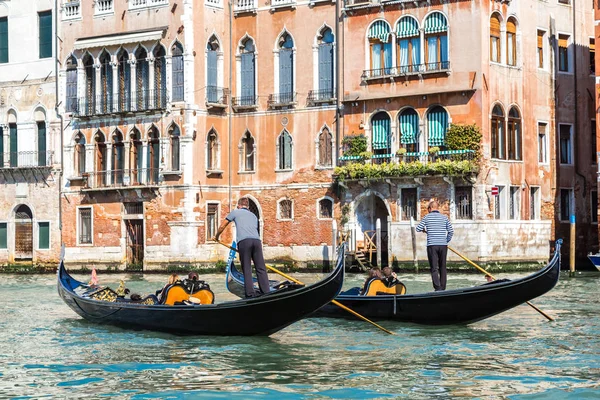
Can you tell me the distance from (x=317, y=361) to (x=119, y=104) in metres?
18.4

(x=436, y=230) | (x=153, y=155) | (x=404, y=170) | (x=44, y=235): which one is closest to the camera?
(x=436, y=230)

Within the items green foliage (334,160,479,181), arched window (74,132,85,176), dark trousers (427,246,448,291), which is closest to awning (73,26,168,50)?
arched window (74,132,85,176)

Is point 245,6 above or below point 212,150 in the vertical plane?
above

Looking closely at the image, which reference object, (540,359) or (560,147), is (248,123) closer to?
(560,147)

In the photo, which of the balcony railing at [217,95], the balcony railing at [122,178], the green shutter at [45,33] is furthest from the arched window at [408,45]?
the green shutter at [45,33]

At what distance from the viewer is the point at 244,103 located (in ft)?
94.3

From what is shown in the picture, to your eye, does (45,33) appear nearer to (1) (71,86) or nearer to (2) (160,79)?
(1) (71,86)

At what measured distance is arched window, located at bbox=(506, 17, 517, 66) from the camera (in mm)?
26447

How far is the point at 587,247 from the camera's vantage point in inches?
1111

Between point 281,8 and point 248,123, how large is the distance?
2802 mm

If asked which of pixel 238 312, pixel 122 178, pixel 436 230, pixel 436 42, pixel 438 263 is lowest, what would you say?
pixel 238 312

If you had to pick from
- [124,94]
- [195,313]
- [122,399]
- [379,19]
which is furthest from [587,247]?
[122,399]

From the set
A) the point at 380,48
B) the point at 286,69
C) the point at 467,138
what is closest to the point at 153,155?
the point at 286,69

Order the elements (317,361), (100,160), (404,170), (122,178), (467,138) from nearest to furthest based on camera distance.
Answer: (317,361) < (467,138) < (404,170) < (122,178) < (100,160)
